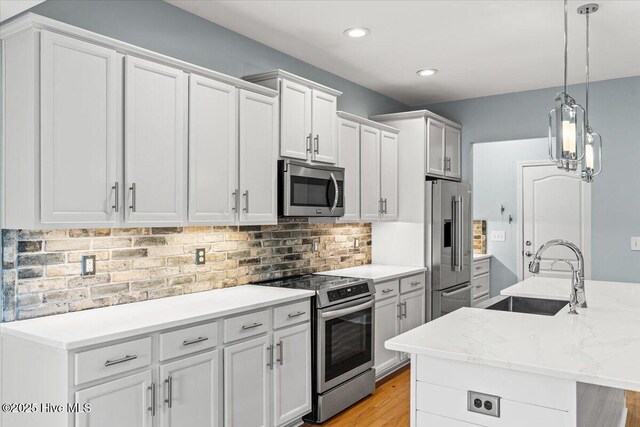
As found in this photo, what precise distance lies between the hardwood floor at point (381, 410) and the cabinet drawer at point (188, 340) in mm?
1249

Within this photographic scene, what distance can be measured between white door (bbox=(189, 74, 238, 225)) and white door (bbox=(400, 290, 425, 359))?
2067 mm

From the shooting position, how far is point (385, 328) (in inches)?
165

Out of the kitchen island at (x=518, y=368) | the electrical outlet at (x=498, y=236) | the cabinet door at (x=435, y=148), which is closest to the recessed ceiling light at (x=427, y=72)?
the cabinet door at (x=435, y=148)

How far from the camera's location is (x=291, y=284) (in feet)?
11.6

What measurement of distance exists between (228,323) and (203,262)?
680 millimetres

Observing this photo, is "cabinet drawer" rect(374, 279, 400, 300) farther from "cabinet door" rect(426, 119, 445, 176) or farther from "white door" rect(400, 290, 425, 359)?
"cabinet door" rect(426, 119, 445, 176)

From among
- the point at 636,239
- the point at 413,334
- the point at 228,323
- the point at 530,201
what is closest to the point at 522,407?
the point at 413,334

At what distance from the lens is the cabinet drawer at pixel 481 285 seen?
6.18 m

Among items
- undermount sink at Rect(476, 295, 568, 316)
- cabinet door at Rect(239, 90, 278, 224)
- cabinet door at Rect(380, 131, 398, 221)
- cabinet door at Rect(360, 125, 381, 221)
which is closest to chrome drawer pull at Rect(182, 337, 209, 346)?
cabinet door at Rect(239, 90, 278, 224)

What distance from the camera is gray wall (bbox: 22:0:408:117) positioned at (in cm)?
259

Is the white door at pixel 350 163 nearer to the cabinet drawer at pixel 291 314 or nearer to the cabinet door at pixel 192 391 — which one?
the cabinet drawer at pixel 291 314

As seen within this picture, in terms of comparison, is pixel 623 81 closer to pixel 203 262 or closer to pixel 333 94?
pixel 333 94

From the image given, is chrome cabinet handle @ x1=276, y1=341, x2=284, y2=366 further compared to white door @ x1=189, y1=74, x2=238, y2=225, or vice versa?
chrome cabinet handle @ x1=276, y1=341, x2=284, y2=366

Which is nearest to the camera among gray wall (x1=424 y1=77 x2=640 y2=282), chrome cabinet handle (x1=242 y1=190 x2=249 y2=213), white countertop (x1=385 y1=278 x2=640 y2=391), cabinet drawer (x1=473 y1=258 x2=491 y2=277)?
white countertop (x1=385 y1=278 x2=640 y2=391)
